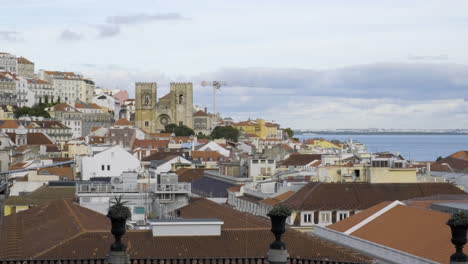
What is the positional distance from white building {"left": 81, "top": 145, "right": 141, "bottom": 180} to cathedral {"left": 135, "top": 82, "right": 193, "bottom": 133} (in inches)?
3827

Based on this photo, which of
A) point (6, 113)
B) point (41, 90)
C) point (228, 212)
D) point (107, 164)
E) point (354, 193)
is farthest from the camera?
point (41, 90)

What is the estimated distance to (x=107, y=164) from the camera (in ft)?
245

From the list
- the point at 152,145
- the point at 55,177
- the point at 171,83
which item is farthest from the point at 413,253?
the point at 171,83

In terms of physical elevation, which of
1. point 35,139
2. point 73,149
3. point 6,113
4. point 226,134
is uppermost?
point 6,113

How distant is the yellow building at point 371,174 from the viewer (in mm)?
52031

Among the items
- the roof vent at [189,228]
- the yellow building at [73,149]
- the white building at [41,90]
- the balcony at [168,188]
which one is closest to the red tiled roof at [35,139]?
the yellow building at [73,149]

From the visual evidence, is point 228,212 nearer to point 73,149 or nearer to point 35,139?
point 73,149

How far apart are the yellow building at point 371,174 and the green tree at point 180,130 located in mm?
103823

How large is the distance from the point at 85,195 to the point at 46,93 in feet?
489

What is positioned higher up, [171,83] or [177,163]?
[171,83]

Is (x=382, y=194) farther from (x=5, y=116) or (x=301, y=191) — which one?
(x=5, y=116)

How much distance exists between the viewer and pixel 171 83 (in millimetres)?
176125

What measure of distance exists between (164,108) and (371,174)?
124650 mm

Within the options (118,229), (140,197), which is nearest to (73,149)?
(140,197)
